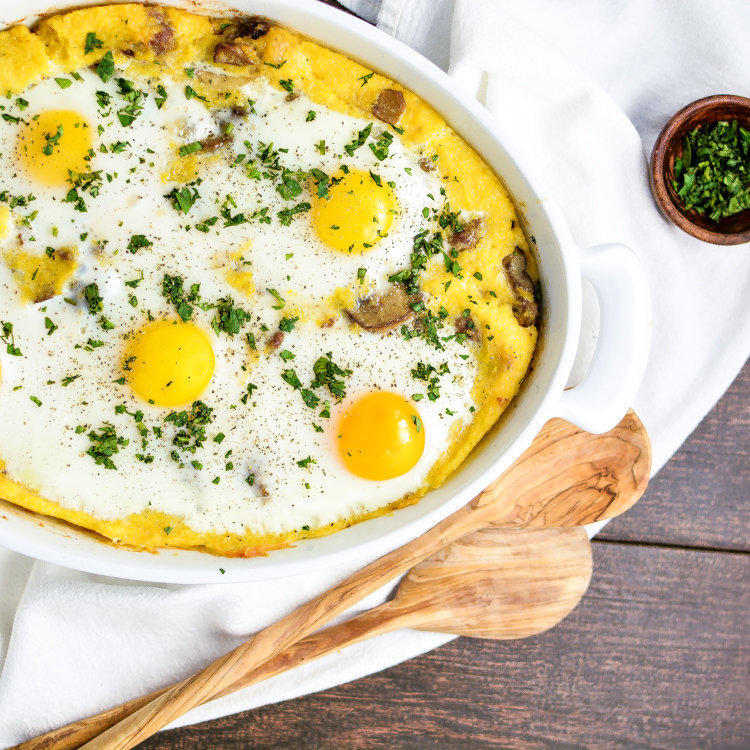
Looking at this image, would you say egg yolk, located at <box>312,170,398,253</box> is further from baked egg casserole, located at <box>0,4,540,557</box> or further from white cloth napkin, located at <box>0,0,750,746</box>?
white cloth napkin, located at <box>0,0,750,746</box>

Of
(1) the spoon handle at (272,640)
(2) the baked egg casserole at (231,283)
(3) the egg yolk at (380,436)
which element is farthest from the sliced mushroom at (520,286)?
(1) the spoon handle at (272,640)

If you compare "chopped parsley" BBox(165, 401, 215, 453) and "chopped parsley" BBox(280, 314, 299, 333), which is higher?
"chopped parsley" BBox(280, 314, 299, 333)

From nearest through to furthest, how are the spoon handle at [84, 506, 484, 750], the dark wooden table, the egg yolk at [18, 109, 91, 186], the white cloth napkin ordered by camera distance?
the egg yolk at [18, 109, 91, 186] → the spoon handle at [84, 506, 484, 750] → the white cloth napkin → the dark wooden table

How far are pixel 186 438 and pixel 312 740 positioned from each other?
1.49m

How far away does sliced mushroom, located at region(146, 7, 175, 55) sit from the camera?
219 cm

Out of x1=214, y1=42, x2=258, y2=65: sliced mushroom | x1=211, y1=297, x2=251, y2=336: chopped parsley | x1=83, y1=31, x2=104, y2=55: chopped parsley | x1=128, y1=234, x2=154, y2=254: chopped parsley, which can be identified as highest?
x1=83, y1=31, x2=104, y2=55: chopped parsley

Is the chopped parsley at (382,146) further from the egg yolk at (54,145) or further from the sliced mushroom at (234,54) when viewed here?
the egg yolk at (54,145)

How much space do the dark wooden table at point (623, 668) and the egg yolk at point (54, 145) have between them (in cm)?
214

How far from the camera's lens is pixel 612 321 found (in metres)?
2.21

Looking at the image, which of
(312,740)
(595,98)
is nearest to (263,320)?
(595,98)

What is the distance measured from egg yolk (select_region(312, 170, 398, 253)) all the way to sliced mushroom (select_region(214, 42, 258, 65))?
465 mm

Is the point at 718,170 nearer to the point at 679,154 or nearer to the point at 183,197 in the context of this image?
the point at 679,154

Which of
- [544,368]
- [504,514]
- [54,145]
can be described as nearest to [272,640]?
[504,514]

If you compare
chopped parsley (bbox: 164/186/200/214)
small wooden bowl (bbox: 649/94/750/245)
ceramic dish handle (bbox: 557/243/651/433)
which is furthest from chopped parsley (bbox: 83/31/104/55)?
small wooden bowl (bbox: 649/94/750/245)
